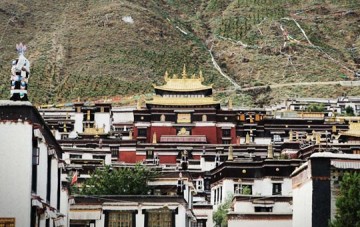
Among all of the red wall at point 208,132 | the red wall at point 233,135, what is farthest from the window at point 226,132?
the red wall at point 208,132

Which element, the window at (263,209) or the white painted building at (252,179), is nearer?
the window at (263,209)

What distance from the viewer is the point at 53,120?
429ft

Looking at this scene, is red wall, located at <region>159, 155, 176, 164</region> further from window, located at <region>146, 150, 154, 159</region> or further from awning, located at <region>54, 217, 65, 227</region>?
awning, located at <region>54, 217, 65, 227</region>

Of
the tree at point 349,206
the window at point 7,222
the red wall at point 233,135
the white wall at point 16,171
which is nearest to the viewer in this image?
the window at point 7,222

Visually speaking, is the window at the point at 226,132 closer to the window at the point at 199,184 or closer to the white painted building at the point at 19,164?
the window at the point at 199,184

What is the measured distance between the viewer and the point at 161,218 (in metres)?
58.0

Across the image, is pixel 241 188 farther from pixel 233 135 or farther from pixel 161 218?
pixel 233 135

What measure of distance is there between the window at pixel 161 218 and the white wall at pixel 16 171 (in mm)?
18374

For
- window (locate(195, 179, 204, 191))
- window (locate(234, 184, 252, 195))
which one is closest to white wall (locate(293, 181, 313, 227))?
window (locate(234, 184, 252, 195))

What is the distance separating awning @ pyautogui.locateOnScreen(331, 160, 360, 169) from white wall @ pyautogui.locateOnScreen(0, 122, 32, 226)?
13.0 meters

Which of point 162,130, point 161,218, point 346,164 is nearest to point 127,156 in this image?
point 162,130

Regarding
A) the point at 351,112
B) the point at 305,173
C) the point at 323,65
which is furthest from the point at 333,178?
the point at 323,65

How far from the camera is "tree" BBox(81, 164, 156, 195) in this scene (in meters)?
67.9

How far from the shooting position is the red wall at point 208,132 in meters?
118
